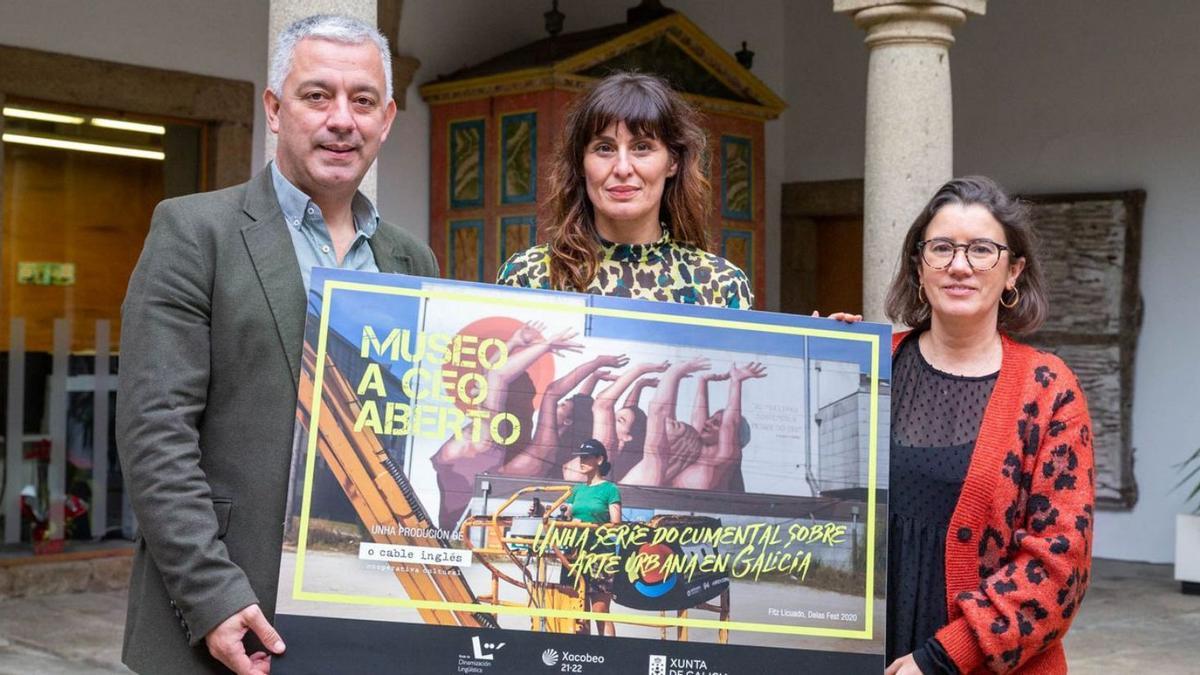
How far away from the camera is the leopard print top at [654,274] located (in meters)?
2.68

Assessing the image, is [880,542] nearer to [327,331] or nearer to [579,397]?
[579,397]

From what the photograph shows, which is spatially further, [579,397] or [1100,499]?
[1100,499]

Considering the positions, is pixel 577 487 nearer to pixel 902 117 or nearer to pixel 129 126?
pixel 902 117

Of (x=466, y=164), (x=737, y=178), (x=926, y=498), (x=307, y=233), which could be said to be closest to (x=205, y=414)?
(x=307, y=233)

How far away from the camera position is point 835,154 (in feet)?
33.7

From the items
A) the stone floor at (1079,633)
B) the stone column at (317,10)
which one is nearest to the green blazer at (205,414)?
the stone column at (317,10)

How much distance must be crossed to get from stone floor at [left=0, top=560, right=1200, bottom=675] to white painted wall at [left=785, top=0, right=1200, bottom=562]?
1.02 metres

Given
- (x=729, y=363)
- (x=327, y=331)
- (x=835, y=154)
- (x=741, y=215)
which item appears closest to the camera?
(x=327, y=331)

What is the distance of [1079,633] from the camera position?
7.21 metres

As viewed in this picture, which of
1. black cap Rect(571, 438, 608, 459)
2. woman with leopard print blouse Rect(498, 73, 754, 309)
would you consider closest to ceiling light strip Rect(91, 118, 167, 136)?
woman with leopard print blouse Rect(498, 73, 754, 309)

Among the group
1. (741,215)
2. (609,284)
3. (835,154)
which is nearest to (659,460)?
(609,284)

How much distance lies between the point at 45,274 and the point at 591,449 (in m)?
5.98

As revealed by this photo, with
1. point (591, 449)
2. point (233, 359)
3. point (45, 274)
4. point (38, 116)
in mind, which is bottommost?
point (591, 449)

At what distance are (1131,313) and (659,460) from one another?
7.47 m
